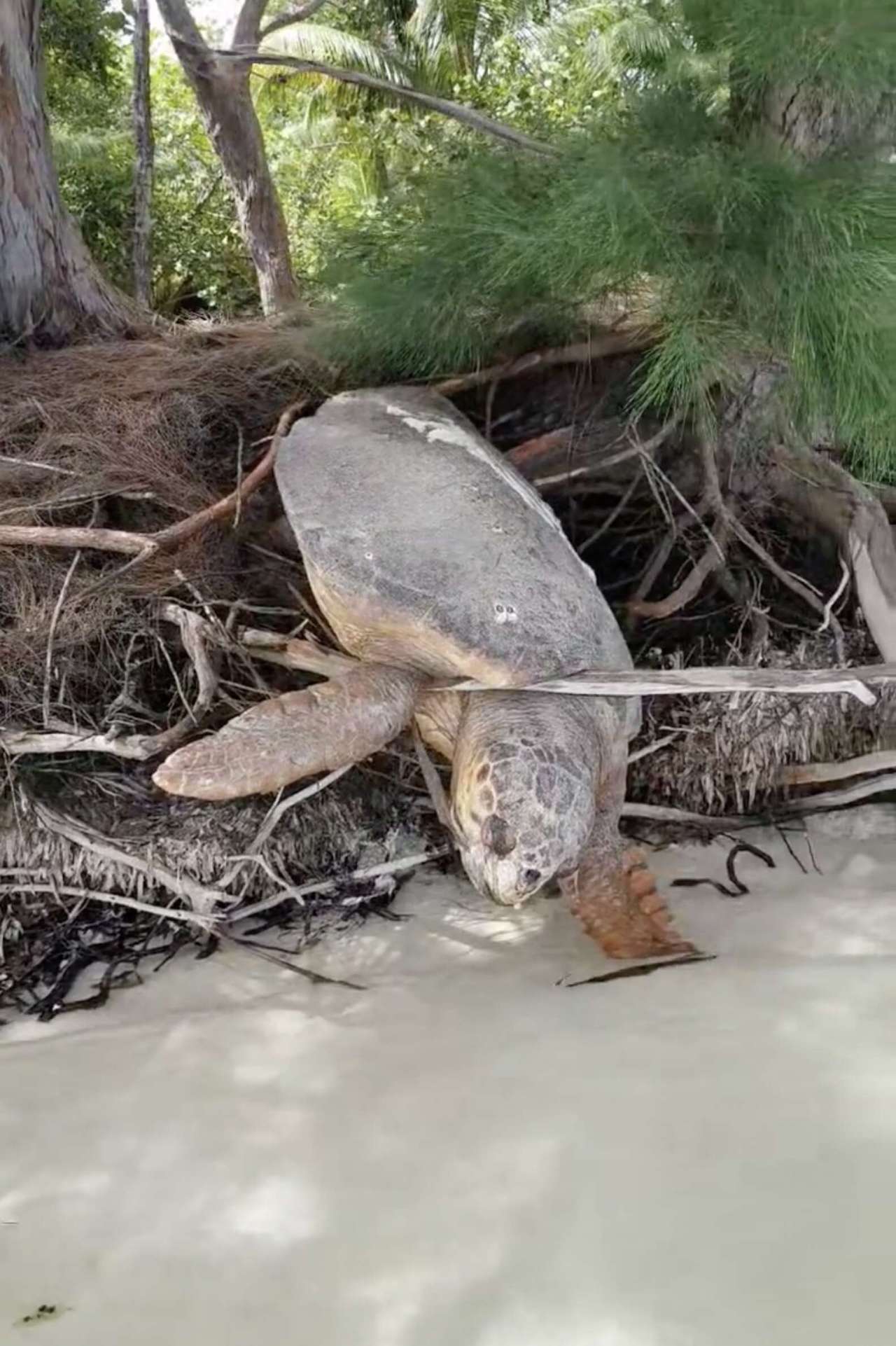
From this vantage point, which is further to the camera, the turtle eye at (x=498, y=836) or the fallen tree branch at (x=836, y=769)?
the fallen tree branch at (x=836, y=769)

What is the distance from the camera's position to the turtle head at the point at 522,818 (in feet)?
4.82

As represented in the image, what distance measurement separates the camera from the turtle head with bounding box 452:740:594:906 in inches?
57.8

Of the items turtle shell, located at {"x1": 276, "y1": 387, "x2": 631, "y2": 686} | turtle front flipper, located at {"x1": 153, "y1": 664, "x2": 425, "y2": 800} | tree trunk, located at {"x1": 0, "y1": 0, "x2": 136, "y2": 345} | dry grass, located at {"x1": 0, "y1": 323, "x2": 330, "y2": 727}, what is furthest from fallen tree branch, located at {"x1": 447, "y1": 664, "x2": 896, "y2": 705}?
tree trunk, located at {"x1": 0, "y1": 0, "x2": 136, "y2": 345}

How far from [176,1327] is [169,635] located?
49.5 inches

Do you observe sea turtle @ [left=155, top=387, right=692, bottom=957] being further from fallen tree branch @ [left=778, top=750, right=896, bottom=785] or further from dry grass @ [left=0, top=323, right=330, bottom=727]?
fallen tree branch @ [left=778, top=750, right=896, bottom=785]

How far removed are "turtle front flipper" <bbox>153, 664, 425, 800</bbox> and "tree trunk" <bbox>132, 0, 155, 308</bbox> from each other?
116 inches

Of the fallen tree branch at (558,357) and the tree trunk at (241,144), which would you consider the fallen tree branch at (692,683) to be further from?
the tree trunk at (241,144)

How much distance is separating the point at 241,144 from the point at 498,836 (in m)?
3.33

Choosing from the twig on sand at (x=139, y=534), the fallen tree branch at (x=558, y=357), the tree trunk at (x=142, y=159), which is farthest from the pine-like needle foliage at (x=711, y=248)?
the tree trunk at (x=142, y=159)

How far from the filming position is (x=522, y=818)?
4.82 ft

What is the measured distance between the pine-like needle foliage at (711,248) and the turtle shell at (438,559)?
332mm

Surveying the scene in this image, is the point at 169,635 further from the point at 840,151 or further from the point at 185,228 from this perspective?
the point at 185,228

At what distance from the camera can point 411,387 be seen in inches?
88.2

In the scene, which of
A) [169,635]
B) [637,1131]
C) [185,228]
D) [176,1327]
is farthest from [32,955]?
[185,228]
